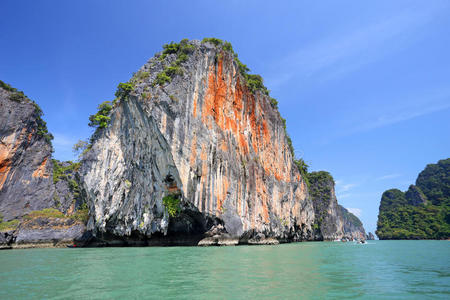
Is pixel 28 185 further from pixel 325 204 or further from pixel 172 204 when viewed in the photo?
pixel 325 204

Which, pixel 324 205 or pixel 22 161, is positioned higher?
pixel 22 161

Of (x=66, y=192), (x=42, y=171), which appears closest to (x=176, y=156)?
(x=42, y=171)

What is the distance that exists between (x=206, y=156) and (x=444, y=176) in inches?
3662

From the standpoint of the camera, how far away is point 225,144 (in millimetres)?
27516

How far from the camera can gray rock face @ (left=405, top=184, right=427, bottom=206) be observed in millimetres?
80188

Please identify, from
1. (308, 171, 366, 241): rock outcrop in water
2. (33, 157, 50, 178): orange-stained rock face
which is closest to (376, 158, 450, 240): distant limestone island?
(308, 171, 366, 241): rock outcrop in water

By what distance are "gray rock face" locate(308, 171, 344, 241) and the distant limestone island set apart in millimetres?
15637

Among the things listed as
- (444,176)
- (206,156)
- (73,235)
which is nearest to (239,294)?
(206,156)

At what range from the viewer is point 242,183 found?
94.9ft

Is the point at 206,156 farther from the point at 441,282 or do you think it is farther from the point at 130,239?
the point at 441,282

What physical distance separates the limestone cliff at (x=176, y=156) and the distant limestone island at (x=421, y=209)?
2178 inches

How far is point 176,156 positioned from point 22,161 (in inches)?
940

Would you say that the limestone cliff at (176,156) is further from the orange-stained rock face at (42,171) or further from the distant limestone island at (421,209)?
the distant limestone island at (421,209)

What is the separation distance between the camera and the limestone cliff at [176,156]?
74.6 feet
